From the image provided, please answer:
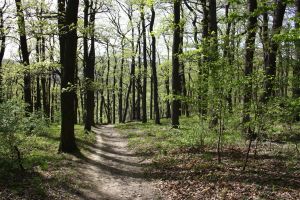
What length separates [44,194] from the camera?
9.41 m

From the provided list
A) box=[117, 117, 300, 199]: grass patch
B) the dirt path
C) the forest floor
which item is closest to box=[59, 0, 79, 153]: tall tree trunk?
the forest floor

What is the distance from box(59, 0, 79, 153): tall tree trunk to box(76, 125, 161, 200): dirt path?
1288mm

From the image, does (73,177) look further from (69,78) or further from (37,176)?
(69,78)

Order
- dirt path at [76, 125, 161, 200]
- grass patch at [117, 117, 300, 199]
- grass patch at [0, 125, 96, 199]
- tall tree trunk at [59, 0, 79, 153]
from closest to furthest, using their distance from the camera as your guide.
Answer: grass patch at [117, 117, 300, 199]
grass patch at [0, 125, 96, 199]
dirt path at [76, 125, 161, 200]
tall tree trunk at [59, 0, 79, 153]

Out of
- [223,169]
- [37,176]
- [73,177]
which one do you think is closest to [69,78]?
[73,177]

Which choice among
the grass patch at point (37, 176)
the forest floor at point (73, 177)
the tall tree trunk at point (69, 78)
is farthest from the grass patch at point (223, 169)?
the tall tree trunk at point (69, 78)

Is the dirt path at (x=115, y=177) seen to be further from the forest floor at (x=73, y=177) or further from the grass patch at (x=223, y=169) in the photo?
the grass patch at (x=223, y=169)

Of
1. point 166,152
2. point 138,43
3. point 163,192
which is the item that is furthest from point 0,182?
point 138,43

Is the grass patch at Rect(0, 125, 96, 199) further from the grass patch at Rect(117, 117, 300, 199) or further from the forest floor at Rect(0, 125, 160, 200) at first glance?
the grass patch at Rect(117, 117, 300, 199)

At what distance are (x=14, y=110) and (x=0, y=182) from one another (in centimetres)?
218

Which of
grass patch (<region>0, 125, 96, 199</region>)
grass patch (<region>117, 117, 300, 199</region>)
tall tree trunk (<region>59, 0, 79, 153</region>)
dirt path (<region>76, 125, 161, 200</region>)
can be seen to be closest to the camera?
grass patch (<region>117, 117, 300, 199</region>)

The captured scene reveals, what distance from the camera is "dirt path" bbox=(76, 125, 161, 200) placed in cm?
1043

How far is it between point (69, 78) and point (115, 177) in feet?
17.4

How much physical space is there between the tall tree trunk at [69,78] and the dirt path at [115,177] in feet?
4.22
